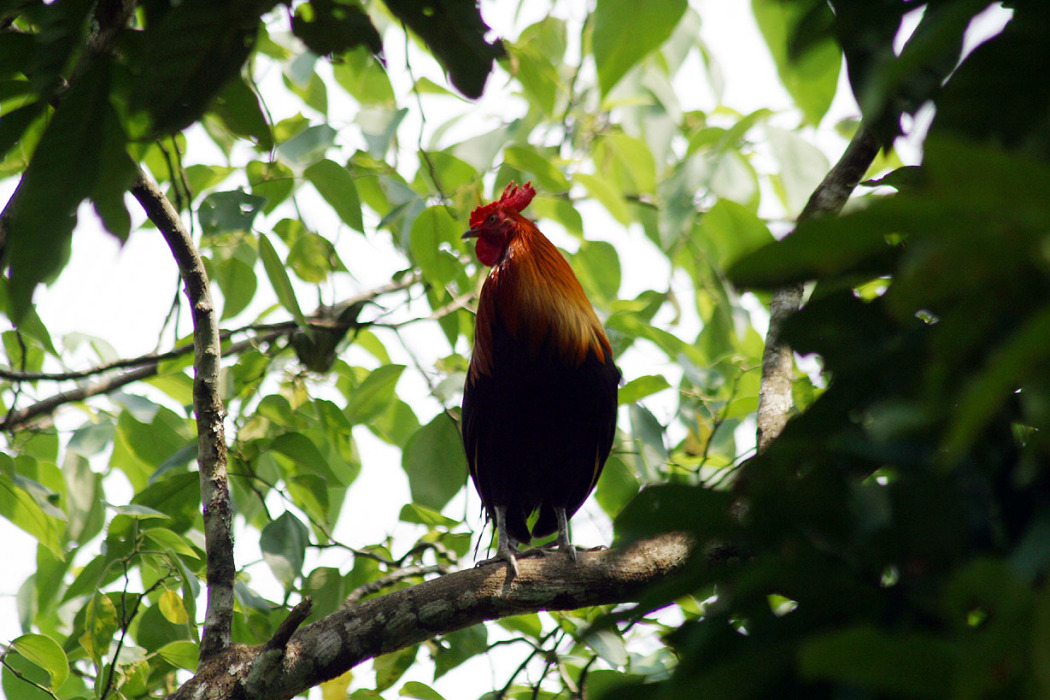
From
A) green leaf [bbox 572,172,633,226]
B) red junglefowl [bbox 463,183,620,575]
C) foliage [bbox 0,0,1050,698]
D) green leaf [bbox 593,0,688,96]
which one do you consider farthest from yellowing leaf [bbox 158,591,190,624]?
green leaf [bbox 572,172,633,226]

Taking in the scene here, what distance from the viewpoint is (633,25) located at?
1589mm

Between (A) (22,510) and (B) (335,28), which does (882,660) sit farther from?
(A) (22,510)

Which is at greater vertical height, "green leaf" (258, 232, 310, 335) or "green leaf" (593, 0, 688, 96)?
"green leaf" (258, 232, 310, 335)

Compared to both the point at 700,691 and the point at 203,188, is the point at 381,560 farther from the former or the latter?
the point at 700,691

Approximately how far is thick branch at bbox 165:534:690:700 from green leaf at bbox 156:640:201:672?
0.45 meters

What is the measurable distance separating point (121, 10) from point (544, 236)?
3.13m

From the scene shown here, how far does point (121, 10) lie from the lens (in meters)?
0.90

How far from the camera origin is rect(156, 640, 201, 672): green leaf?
2.46 meters

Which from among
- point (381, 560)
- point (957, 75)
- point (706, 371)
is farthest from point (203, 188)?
point (957, 75)

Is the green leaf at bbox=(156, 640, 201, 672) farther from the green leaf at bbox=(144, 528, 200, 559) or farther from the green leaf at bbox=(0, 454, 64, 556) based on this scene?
the green leaf at bbox=(0, 454, 64, 556)

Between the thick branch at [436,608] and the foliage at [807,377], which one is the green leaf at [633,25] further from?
the thick branch at [436,608]

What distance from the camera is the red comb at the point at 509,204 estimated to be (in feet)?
13.0

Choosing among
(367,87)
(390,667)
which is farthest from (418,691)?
(367,87)

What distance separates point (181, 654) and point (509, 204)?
93.3 inches
